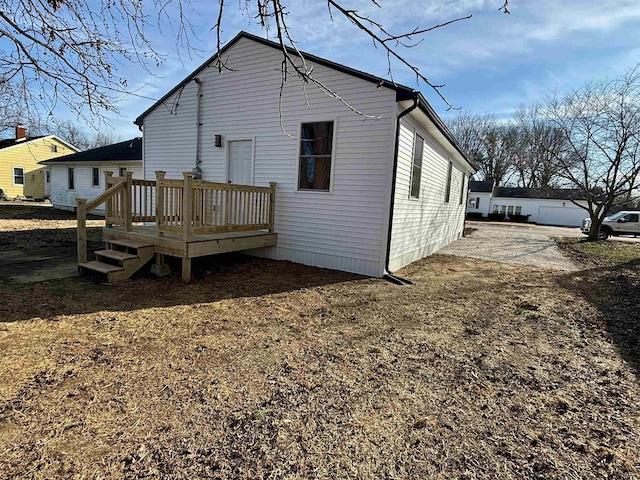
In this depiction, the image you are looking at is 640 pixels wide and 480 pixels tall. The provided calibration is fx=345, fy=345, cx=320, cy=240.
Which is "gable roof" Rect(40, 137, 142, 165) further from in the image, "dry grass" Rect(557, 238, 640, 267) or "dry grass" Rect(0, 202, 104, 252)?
"dry grass" Rect(557, 238, 640, 267)

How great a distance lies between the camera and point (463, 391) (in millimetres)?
2775

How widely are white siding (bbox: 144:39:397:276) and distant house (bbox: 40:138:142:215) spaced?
344 inches

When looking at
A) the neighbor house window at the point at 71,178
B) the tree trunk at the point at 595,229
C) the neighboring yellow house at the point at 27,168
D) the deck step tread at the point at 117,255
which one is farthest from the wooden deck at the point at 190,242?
the neighboring yellow house at the point at 27,168

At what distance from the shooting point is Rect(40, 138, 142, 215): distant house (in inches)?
637

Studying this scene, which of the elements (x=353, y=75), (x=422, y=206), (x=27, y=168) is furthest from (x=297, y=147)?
(x=27, y=168)

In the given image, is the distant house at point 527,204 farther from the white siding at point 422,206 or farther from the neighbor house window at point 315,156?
the neighbor house window at point 315,156

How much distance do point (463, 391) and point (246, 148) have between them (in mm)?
6841

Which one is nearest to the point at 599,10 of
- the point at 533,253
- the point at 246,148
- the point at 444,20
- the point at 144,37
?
the point at 444,20

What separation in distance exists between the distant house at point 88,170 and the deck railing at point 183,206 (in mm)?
10299

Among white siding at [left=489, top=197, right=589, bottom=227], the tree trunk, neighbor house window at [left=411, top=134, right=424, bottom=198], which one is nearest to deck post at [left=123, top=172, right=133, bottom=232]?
neighbor house window at [left=411, top=134, right=424, bottom=198]

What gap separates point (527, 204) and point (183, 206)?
39356mm

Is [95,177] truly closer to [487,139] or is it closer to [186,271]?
[186,271]

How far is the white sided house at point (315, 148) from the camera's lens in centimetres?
647

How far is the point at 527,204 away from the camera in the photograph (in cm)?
3650
